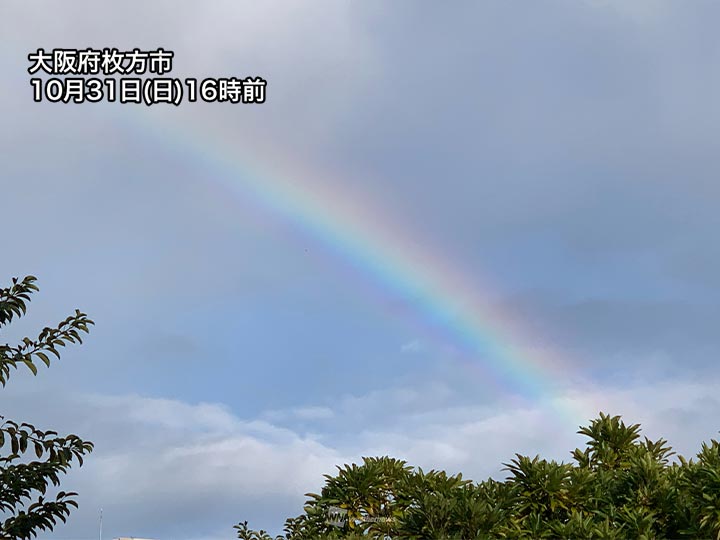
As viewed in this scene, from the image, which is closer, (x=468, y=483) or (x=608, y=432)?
(x=468, y=483)

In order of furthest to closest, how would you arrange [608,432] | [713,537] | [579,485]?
1. [608,432]
2. [579,485]
3. [713,537]

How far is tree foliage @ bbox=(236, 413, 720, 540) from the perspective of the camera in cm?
952

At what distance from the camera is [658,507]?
10117mm

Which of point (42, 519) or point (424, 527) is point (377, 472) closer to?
point (424, 527)

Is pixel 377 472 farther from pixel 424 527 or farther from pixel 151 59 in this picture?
pixel 151 59

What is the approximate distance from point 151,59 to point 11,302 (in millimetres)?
11882

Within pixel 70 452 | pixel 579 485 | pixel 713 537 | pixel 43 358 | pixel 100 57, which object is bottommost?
pixel 713 537

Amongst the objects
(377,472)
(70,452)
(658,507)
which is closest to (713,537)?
(658,507)

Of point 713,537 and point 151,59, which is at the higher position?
point 151,59

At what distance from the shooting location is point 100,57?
2150cm

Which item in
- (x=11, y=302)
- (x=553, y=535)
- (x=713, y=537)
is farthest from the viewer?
(x=11, y=302)

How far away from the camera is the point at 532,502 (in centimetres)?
1044

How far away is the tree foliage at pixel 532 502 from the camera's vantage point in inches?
375

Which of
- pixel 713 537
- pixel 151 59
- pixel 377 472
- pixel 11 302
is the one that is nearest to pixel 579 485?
pixel 713 537
